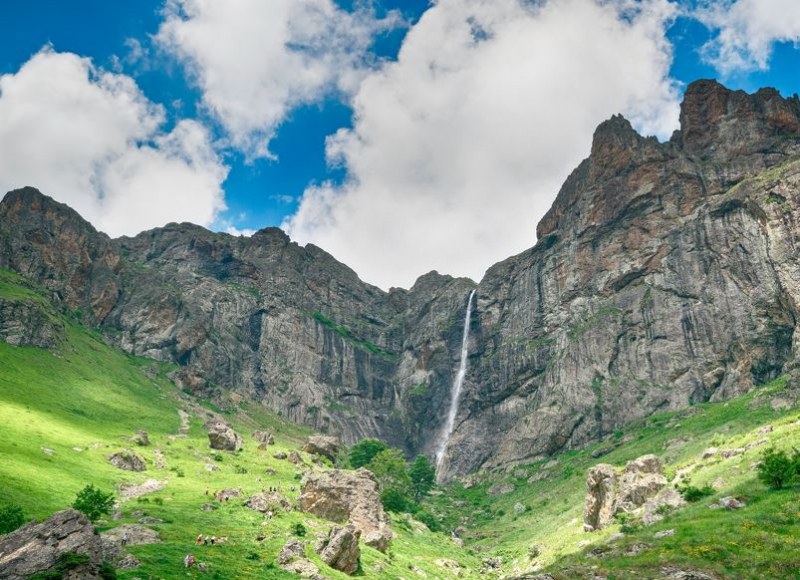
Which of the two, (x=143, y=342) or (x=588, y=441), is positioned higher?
(x=143, y=342)

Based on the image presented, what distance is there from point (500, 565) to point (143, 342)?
145 metres

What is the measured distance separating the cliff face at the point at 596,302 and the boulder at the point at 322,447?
50.8 metres

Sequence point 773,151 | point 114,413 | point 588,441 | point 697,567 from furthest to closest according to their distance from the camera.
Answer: point 773,151
point 588,441
point 114,413
point 697,567

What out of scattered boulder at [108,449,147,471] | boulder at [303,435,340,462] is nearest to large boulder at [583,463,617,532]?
scattered boulder at [108,449,147,471]

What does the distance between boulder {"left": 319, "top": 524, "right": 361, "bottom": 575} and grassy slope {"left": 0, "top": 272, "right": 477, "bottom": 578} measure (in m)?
1.02

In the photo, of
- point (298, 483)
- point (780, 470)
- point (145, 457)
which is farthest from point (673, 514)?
point (145, 457)

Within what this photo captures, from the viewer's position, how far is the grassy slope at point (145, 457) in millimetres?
39156

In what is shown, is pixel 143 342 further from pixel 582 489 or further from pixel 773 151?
pixel 773 151

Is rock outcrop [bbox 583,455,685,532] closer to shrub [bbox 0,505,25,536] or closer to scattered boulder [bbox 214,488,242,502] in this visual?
scattered boulder [bbox 214,488,242,502]

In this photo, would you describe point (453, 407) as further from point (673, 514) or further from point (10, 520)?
point (10, 520)

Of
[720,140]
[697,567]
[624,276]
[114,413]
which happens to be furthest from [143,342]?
[720,140]

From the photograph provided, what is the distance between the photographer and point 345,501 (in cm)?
5641

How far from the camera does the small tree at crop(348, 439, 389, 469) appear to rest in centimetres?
12281

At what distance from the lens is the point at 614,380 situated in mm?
134500
